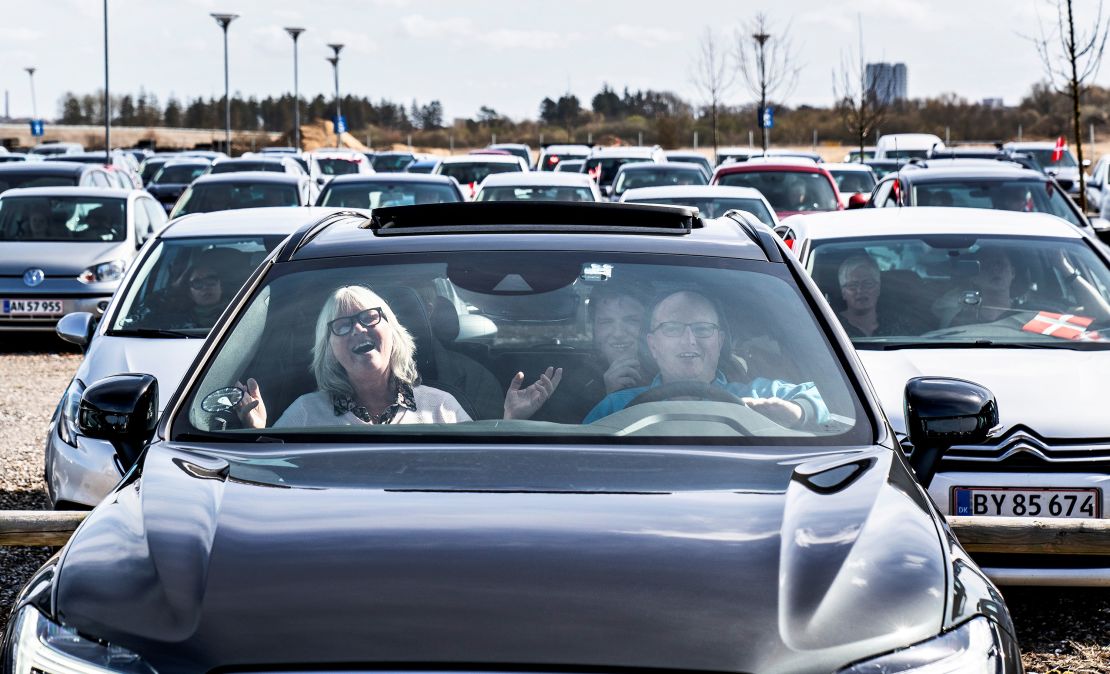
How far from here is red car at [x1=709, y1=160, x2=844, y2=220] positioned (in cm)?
1655

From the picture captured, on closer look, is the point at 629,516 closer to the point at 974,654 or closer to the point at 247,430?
the point at 974,654

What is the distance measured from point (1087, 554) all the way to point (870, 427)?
1.97 meters

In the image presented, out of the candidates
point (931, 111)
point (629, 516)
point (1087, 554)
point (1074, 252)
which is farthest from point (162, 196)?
point (931, 111)

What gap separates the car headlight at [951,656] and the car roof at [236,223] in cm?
627

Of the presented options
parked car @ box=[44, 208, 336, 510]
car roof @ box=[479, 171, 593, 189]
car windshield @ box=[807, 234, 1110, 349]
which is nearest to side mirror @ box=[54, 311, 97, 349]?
parked car @ box=[44, 208, 336, 510]

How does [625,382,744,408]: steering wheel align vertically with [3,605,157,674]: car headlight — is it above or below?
above

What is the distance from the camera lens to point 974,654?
252 cm

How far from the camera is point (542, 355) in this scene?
4.08 meters

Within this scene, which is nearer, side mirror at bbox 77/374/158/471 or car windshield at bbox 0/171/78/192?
side mirror at bbox 77/374/158/471

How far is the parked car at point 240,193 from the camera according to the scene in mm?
14812

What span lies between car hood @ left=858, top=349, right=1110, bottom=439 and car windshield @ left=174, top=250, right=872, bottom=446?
1633mm

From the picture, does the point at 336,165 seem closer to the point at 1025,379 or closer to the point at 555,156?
the point at 555,156

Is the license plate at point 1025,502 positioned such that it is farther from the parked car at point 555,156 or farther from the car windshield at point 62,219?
the parked car at point 555,156

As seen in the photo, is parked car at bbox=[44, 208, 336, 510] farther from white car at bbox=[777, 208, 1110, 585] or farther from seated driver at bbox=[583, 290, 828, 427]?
seated driver at bbox=[583, 290, 828, 427]
